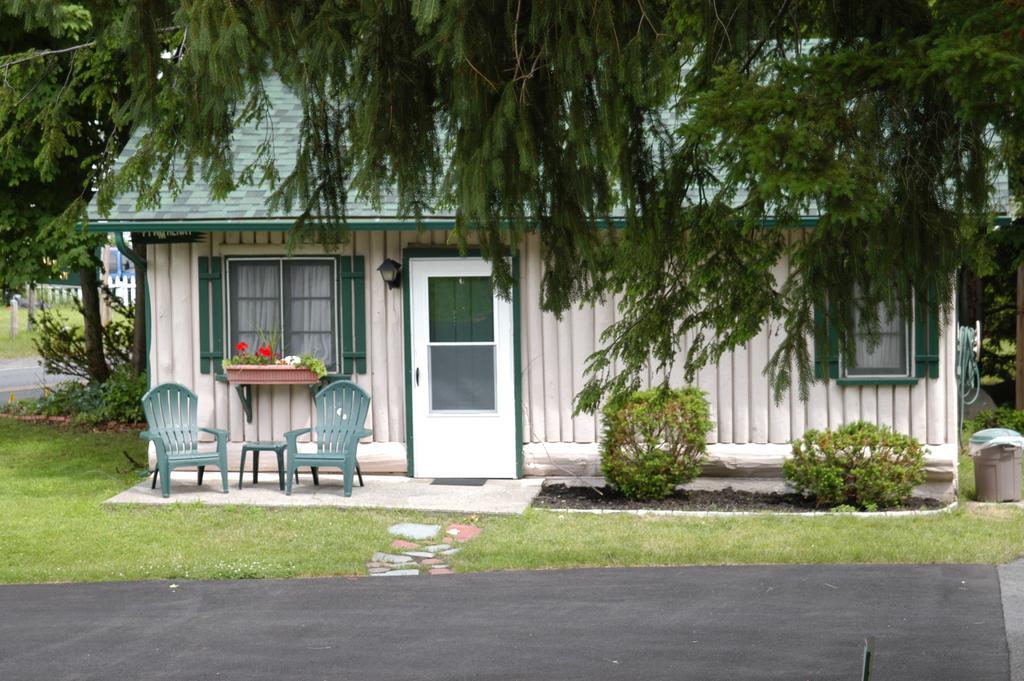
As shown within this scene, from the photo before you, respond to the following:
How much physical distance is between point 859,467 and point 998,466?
142 cm

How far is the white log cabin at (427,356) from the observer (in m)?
12.5

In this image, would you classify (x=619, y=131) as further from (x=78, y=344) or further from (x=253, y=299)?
(x=78, y=344)

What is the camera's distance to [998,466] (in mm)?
11891

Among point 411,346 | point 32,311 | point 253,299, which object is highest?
point 32,311

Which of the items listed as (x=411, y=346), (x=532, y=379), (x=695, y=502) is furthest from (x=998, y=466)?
(x=411, y=346)

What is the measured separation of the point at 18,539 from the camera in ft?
Result: 34.8

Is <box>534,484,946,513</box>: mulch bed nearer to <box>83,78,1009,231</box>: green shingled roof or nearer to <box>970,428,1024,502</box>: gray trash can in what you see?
<box>970,428,1024,502</box>: gray trash can

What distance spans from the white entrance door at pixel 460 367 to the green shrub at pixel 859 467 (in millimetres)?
2797

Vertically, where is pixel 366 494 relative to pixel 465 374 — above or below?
below

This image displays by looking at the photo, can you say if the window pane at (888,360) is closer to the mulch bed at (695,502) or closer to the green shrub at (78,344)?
the mulch bed at (695,502)

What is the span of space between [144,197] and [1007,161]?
4252 mm

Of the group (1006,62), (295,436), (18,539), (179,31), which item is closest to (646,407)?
(295,436)

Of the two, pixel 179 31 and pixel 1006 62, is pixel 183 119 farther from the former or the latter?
pixel 1006 62

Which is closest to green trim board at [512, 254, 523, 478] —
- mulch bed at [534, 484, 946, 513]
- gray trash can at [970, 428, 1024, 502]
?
mulch bed at [534, 484, 946, 513]
